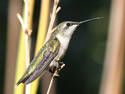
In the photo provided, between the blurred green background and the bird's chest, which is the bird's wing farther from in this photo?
the blurred green background

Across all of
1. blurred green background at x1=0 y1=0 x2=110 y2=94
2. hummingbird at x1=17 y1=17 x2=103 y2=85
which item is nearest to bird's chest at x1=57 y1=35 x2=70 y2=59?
hummingbird at x1=17 y1=17 x2=103 y2=85

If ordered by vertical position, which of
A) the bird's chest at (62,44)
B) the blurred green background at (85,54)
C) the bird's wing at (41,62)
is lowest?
the blurred green background at (85,54)

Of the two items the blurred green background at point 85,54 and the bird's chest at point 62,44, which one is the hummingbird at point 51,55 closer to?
the bird's chest at point 62,44

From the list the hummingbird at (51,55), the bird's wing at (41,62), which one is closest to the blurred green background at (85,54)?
the hummingbird at (51,55)

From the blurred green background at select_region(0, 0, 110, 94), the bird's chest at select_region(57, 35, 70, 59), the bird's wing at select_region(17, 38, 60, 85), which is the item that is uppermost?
the bird's chest at select_region(57, 35, 70, 59)

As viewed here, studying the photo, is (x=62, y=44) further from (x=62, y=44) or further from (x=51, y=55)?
(x=51, y=55)

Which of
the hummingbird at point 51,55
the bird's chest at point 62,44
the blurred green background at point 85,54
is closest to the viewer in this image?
the hummingbird at point 51,55

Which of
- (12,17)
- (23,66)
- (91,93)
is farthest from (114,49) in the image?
(91,93)
